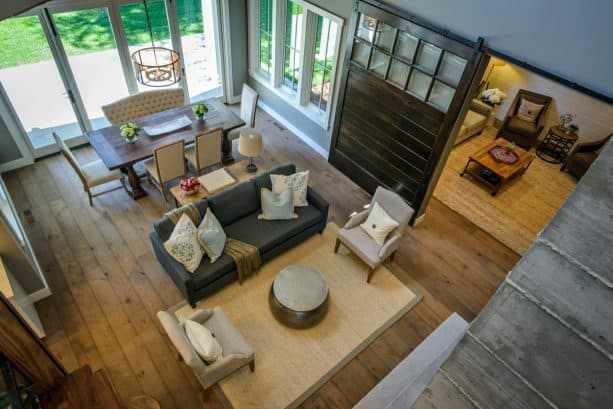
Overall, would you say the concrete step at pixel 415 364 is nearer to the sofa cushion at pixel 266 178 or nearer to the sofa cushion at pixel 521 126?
the sofa cushion at pixel 266 178

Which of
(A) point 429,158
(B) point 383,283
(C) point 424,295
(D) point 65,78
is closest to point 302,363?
(B) point 383,283

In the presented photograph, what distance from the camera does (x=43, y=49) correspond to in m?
4.79

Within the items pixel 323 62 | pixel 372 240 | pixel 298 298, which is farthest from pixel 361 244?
pixel 323 62

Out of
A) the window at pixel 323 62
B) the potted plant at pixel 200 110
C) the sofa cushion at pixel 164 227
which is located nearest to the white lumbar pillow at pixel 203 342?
the sofa cushion at pixel 164 227

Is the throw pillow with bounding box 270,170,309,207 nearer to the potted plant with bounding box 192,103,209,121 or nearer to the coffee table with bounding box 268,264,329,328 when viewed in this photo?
the coffee table with bounding box 268,264,329,328

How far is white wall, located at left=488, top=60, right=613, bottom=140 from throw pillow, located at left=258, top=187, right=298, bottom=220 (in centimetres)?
432

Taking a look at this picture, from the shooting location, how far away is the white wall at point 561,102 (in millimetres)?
6105

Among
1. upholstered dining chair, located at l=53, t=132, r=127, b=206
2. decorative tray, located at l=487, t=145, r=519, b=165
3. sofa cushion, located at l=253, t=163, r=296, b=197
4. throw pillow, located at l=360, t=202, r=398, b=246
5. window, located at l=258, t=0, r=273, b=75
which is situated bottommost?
upholstered dining chair, located at l=53, t=132, r=127, b=206

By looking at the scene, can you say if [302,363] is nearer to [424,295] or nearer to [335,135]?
[424,295]

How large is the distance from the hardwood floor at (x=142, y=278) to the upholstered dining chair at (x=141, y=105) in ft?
3.02

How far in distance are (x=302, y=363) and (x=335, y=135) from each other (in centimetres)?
321

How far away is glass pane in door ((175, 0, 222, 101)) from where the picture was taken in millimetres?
5711

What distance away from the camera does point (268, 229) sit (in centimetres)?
420

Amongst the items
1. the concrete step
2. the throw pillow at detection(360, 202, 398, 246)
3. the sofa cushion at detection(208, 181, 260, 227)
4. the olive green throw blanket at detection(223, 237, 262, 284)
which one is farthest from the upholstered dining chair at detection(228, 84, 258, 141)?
the concrete step
